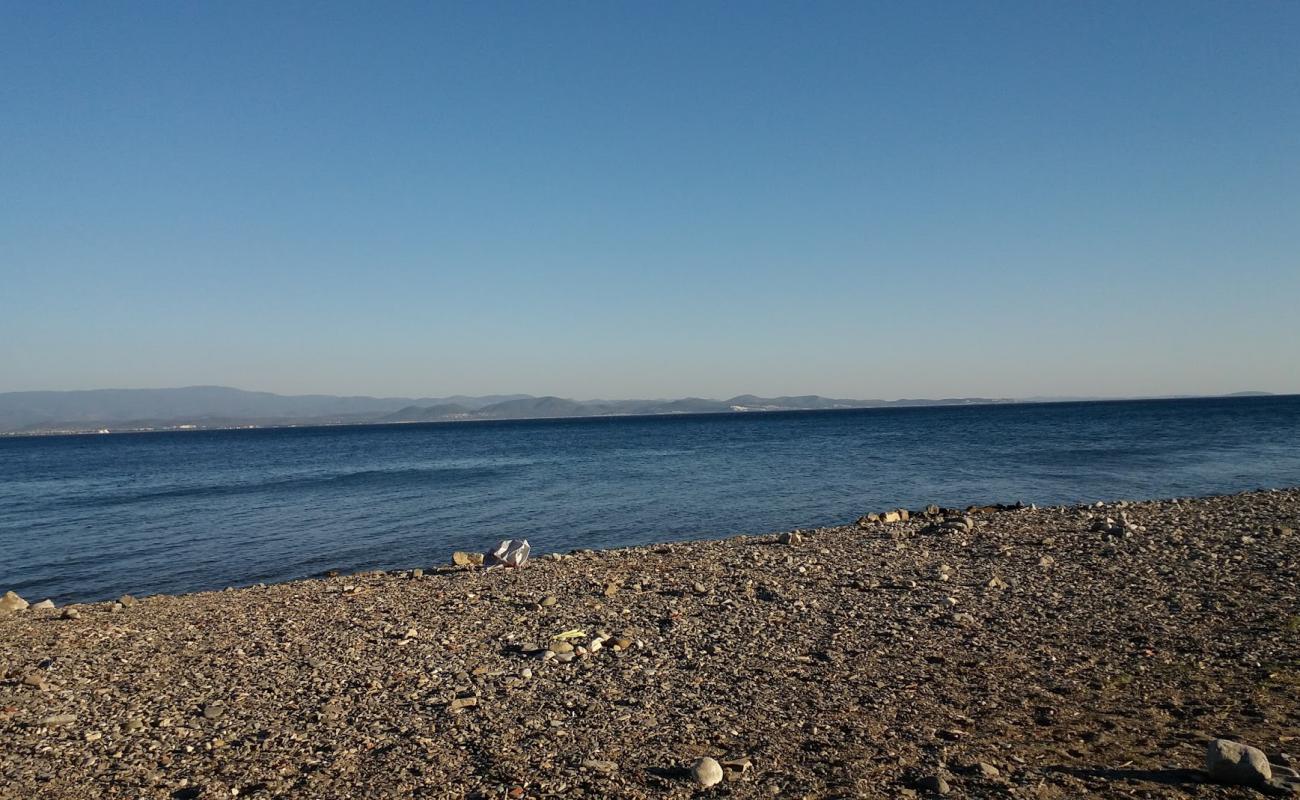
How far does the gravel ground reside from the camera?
6418 mm

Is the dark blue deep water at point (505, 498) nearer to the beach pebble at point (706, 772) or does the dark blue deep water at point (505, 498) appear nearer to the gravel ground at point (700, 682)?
the gravel ground at point (700, 682)

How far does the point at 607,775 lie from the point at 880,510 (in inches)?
836

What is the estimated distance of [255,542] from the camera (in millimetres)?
25172

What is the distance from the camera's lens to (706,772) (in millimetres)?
6203

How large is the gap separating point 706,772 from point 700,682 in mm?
2341

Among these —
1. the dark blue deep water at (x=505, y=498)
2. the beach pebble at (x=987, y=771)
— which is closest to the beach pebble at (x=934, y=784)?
the beach pebble at (x=987, y=771)

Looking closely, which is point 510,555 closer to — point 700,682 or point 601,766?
point 700,682

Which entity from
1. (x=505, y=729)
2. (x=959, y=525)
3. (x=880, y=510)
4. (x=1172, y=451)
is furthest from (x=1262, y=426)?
(x=505, y=729)

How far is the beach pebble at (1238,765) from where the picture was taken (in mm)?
5535

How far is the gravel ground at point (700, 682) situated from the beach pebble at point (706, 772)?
0.07 metres

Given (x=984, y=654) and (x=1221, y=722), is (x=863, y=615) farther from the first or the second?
(x=1221, y=722)

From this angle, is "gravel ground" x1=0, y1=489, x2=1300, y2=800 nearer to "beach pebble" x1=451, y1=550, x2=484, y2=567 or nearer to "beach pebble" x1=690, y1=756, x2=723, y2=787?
"beach pebble" x1=690, y1=756, x2=723, y2=787

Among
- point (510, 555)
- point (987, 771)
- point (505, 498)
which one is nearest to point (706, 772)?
point (987, 771)

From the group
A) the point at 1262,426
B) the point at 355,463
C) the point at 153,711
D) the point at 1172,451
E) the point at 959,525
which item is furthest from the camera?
the point at 1262,426
